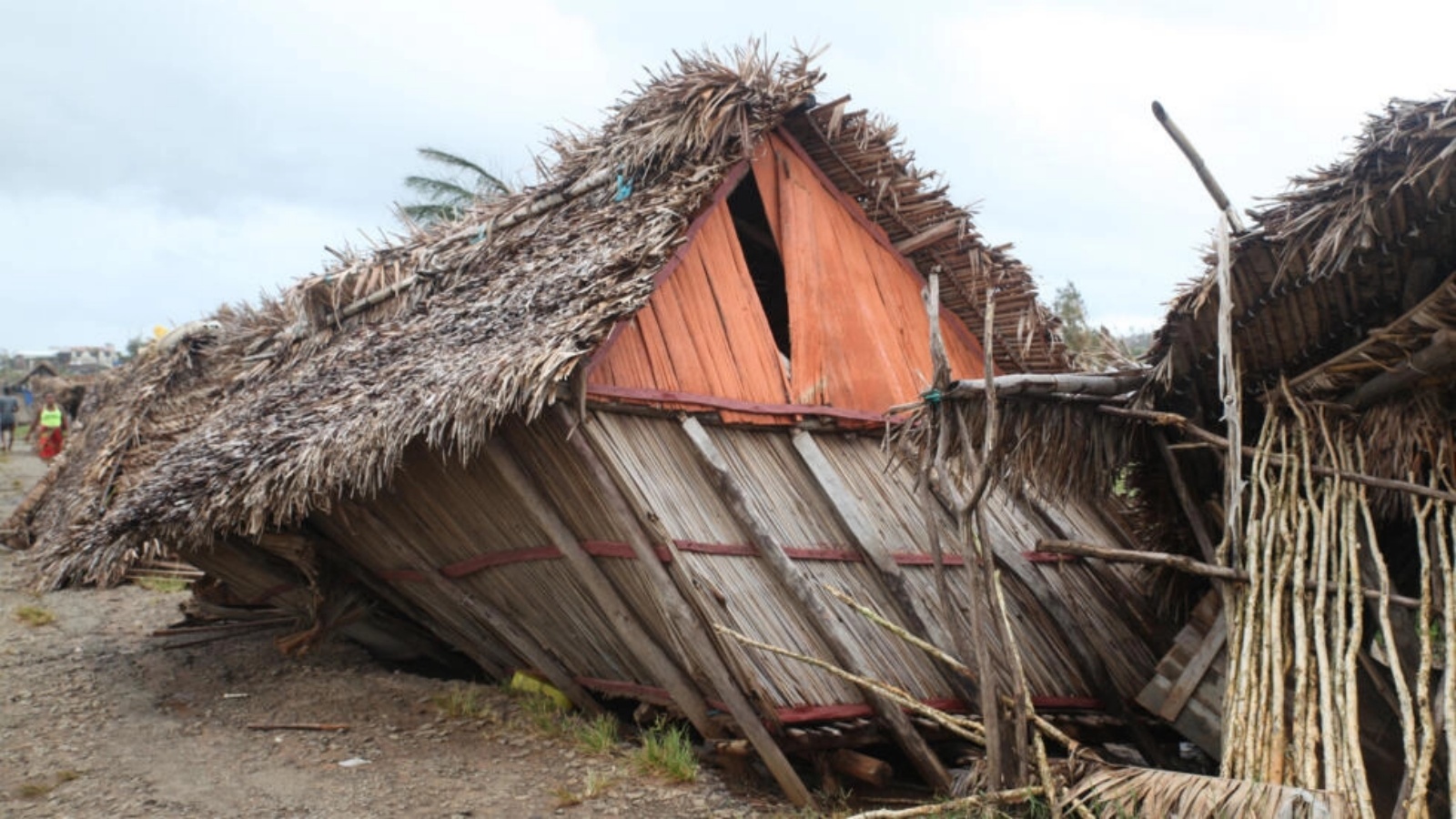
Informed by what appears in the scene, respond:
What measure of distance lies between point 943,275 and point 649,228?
7.42 feet

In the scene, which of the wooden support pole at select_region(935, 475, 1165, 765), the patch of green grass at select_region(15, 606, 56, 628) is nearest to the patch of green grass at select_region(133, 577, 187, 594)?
the patch of green grass at select_region(15, 606, 56, 628)

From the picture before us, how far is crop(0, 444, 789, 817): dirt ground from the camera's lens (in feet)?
16.7

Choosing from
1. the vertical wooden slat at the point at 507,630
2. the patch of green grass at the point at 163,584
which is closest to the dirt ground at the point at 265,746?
the vertical wooden slat at the point at 507,630

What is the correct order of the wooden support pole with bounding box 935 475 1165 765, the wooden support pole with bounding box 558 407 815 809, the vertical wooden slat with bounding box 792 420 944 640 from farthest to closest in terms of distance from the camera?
1. the wooden support pole with bounding box 935 475 1165 765
2. the vertical wooden slat with bounding box 792 420 944 640
3. the wooden support pole with bounding box 558 407 815 809

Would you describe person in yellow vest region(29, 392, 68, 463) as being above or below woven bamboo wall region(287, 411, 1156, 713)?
above

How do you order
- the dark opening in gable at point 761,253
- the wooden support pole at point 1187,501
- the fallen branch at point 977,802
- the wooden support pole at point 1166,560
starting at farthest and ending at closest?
the dark opening in gable at point 761,253, the wooden support pole at point 1187,501, the wooden support pole at point 1166,560, the fallen branch at point 977,802

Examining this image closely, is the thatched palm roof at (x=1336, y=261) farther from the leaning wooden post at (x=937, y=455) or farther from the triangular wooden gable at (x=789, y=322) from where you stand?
the triangular wooden gable at (x=789, y=322)

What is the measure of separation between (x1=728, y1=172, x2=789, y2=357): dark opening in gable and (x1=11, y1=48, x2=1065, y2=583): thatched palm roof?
2.01 ft

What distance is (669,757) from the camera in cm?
525

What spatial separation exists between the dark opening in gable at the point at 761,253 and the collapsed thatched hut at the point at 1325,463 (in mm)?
2757

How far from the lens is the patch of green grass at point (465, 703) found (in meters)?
6.41

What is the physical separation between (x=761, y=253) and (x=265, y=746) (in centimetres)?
439

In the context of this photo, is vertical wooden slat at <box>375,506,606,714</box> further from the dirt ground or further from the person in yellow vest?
the person in yellow vest

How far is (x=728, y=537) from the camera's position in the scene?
546 cm
